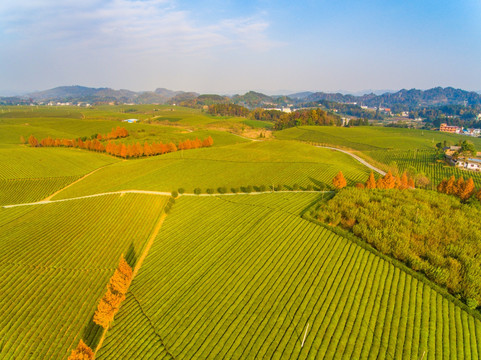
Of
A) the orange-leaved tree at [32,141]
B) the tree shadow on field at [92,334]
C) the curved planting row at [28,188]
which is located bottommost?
the tree shadow on field at [92,334]

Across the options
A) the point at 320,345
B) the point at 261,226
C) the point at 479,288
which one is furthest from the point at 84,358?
the point at 479,288

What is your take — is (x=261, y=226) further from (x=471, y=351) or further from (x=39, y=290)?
(x=39, y=290)

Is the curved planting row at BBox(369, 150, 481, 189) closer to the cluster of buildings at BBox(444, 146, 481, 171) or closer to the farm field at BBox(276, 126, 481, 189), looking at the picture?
the farm field at BBox(276, 126, 481, 189)

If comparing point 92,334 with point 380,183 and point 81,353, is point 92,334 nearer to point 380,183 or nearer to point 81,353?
point 81,353

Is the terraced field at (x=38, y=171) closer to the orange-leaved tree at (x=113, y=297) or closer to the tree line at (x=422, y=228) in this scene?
the orange-leaved tree at (x=113, y=297)

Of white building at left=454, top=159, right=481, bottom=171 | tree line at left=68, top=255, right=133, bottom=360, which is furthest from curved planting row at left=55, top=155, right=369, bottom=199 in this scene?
white building at left=454, top=159, right=481, bottom=171

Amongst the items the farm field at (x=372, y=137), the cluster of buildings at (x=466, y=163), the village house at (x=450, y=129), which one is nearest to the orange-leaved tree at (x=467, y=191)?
the cluster of buildings at (x=466, y=163)
